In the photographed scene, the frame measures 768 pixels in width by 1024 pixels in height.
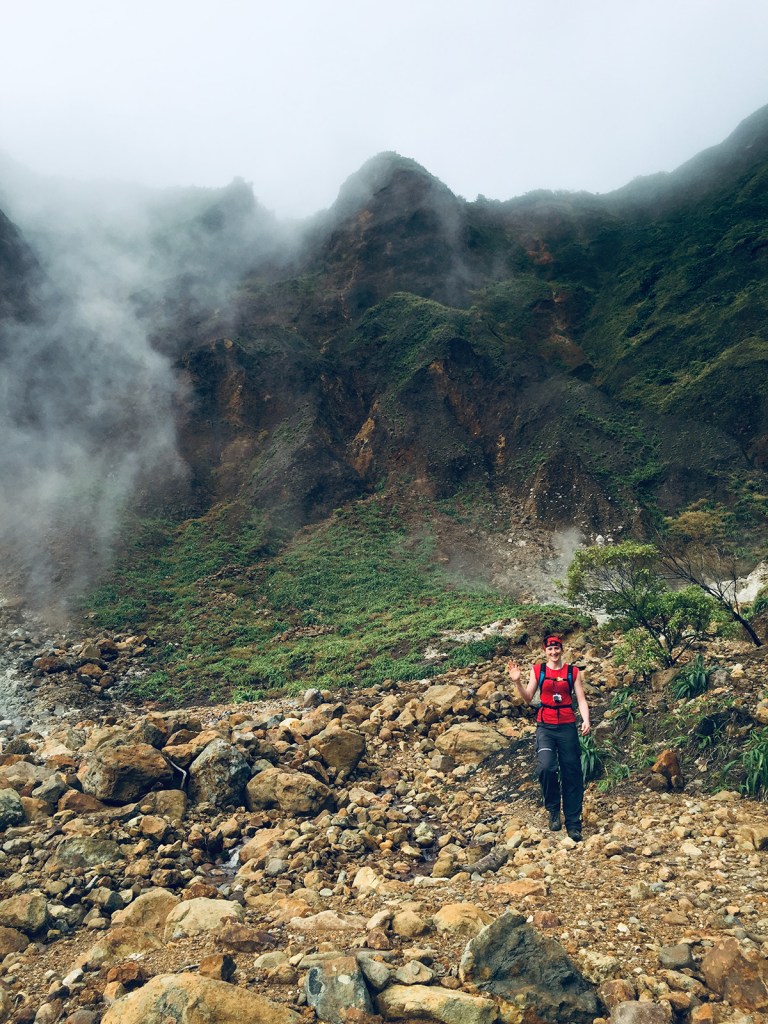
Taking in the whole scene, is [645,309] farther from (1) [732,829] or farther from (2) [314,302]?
(1) [732,829]

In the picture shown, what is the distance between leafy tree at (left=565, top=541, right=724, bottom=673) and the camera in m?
10.6

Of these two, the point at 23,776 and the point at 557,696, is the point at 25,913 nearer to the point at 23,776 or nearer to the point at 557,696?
the point at 23,776

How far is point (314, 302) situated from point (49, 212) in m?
24.1

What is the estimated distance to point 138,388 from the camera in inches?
1565

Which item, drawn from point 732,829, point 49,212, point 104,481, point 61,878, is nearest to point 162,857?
point 61,878

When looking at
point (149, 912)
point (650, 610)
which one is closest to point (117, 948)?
point (149, 912)

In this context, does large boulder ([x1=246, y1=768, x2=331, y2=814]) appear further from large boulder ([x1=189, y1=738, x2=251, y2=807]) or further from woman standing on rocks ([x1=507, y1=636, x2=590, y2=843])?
woman standing on rocks ([x1=507, y1=636, x2=590, y2=843])

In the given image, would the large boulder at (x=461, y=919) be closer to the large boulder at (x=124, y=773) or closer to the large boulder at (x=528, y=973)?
the large boulder at (x=528, y=973)

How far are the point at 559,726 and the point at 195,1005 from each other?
358 centimetres

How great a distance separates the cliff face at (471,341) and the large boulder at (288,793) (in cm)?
2554

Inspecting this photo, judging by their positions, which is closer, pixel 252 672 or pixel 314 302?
pixel 252 672

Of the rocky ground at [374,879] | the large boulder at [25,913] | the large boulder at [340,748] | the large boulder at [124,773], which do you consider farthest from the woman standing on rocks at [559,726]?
the large boulder at [124,773]

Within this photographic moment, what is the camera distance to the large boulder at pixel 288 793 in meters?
7.69

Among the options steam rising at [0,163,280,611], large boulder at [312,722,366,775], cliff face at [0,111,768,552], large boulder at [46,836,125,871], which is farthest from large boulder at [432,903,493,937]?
cliff face at [0,111,768,552]
